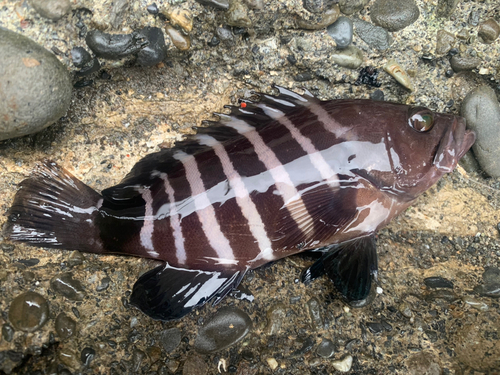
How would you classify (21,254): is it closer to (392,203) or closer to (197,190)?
(197,190)

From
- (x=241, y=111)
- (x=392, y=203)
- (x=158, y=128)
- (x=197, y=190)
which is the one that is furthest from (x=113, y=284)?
(x=392, y=203)

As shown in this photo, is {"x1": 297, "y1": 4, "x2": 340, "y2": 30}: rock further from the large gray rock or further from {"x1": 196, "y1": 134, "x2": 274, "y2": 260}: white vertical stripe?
the large gray rock

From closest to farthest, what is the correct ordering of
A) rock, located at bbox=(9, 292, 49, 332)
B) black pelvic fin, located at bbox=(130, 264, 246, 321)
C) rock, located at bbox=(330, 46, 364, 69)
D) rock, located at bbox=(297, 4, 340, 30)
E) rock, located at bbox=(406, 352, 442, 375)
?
rock, located at bbox=(9, 292, 49, 332) → rock, located at bbox=(406, 352, 442, 375) → black pelvic fin, located at bbox=(130, 264, 246, 321) → rock, located at bbox=(297, 4, 340, 30) → rock, located at bbox=(330, 46, 364, 69)

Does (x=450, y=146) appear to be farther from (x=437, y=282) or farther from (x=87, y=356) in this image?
(x=87, y=356)

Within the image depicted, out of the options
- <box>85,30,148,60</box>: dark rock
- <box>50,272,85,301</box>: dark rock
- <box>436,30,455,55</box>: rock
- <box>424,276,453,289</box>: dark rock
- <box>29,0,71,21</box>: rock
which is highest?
<box>29,0,71,21</box>: rock

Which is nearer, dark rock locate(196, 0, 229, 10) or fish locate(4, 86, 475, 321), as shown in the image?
fish locate(4, 86, 475, 321)

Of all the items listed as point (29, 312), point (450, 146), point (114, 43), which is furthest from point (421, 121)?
point (29, 312)

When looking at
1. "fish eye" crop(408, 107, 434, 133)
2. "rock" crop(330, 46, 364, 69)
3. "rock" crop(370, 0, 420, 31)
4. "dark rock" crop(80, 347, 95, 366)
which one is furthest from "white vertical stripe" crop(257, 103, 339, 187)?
"dark rock" crop(80, 347, 95, 366)
